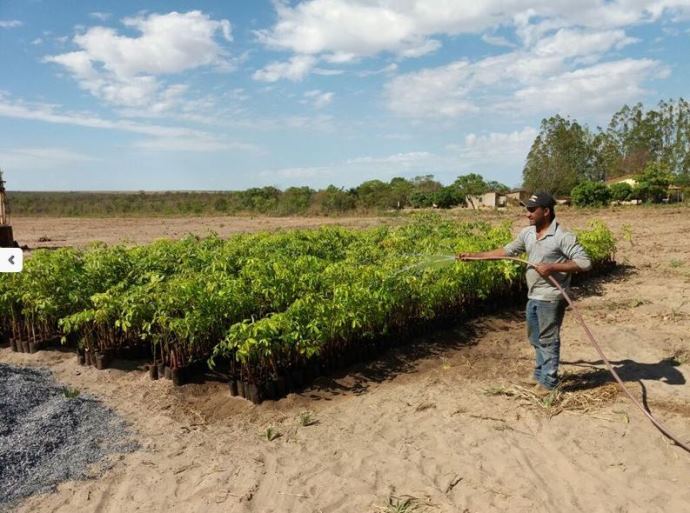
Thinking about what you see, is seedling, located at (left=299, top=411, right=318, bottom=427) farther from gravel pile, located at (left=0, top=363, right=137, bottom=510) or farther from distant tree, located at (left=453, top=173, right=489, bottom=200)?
distant tree, located at (left=453, top=173, right=489, bottom=200)

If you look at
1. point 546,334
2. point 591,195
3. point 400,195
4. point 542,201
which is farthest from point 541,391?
point 400,195

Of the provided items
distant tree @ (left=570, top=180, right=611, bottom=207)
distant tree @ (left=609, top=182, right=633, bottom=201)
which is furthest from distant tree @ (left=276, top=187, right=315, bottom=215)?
distant tree @ (left=609, top=182, right=633, bottom=201)

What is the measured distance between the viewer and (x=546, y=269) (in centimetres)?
452

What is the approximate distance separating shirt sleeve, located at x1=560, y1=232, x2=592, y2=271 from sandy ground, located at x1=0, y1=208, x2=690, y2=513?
50.6 inches

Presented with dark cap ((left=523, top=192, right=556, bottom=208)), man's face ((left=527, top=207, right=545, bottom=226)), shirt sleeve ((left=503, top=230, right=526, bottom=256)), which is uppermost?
dark cap ((left=523, top=192, right=556, bottom=208))

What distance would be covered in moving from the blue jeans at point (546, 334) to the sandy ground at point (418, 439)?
0.88 ft

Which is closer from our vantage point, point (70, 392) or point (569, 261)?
point (569, 261)

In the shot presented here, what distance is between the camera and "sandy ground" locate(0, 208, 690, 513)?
11.7 ft

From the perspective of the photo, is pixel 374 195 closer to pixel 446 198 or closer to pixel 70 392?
pixel 446 198

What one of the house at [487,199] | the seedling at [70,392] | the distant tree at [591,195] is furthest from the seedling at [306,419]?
the house at [487,199]

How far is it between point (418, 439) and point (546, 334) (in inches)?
60.1

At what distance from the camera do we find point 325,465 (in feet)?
13.1

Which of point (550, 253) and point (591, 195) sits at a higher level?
A: point (591, 195)

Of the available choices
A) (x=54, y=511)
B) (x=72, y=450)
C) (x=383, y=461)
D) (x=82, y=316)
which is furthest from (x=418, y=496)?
(x=82, y=316)
